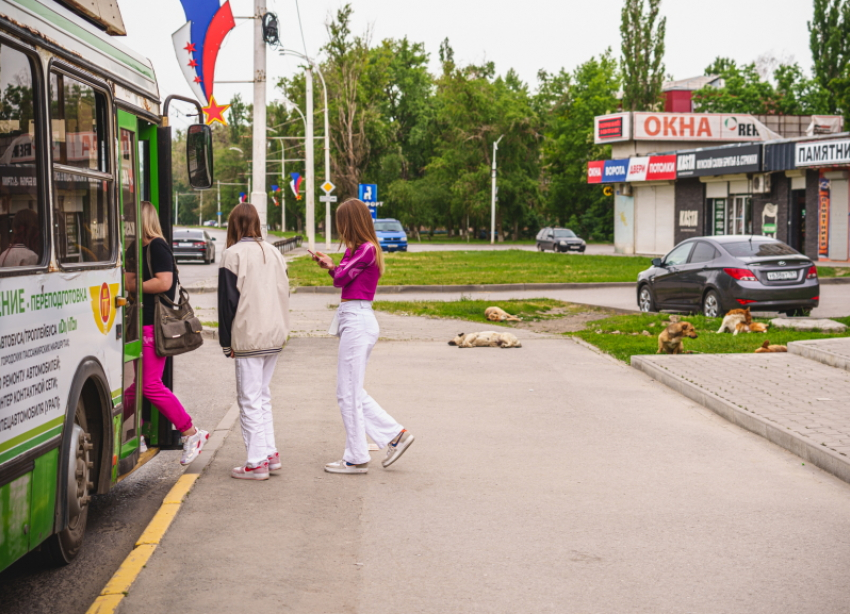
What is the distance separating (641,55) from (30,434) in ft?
228

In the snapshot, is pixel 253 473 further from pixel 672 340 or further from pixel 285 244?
pixel 285 244

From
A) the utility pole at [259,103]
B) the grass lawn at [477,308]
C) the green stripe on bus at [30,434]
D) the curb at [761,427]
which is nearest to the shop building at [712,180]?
the grass lawn at [477,308]

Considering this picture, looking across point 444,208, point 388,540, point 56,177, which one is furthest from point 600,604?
point 444,208

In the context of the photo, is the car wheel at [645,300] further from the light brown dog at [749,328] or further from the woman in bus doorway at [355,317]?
the woman in bus doorway at [355,317]

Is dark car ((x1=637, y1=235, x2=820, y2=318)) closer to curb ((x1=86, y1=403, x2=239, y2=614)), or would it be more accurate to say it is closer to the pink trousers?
curb ((x1=86, y1=403, x2=239, y2=614))

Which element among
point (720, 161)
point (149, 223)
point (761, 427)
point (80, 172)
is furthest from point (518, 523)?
point (720, 161)

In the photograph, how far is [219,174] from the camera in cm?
13850

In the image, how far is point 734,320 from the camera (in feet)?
49.0

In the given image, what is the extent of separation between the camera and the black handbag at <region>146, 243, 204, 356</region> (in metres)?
6.37

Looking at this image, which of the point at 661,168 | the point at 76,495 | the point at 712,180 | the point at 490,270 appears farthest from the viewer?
the point at 661,168

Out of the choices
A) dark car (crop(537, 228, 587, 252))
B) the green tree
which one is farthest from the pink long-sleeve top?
the green tree

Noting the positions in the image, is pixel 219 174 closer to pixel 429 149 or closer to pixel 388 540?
pixel 429 149

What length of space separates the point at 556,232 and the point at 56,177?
54.3 meters

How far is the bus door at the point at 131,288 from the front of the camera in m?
5.93
